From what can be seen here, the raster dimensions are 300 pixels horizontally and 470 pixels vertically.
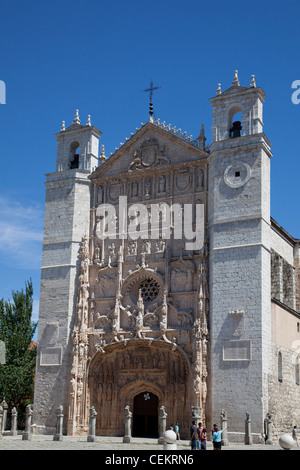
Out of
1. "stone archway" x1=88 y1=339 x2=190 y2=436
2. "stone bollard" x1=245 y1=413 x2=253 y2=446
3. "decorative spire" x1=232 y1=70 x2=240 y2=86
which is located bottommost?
"stone bollard" x1=245 y1=413 x2=253 y2=446

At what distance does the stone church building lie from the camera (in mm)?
27297

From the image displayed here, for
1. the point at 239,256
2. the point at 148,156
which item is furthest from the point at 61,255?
A: the point at 239,256

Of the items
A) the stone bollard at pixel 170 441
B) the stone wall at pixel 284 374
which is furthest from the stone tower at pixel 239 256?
the stone bollard at pixel 170 441

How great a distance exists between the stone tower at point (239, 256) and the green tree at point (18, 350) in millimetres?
13758

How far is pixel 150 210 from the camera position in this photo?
31.3 metres

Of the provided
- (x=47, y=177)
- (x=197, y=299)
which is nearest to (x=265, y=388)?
(x=197, y=299)

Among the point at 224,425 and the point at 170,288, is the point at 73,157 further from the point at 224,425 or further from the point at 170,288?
the point at 224,425

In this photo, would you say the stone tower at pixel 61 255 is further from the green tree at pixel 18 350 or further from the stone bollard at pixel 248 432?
the stone bollard at pixel 248 432

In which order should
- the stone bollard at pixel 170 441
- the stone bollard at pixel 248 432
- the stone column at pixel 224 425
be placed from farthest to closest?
the stone bollard at pixel 248 432, the stone column at pixel 224 425, the stone bollard at pixel 170 441

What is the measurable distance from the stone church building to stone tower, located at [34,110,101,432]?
0.22 ft

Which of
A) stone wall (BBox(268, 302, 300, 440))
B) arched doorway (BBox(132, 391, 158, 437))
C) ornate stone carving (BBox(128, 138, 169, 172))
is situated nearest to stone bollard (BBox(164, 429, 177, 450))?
stone wall (BBox(268, 302, 300, 440))

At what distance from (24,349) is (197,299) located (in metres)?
13.5

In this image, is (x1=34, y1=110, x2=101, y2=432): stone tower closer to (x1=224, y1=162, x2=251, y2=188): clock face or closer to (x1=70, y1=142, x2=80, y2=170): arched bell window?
(x1=70, y1=142, x2=80, y2=170): arched bell window

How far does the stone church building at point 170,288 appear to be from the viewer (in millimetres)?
27297
